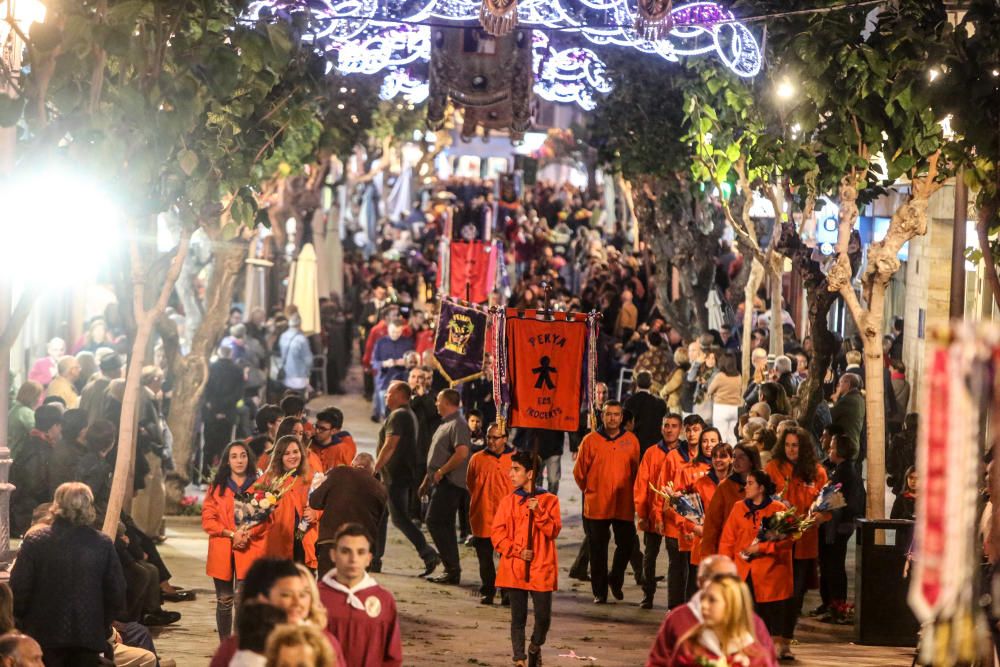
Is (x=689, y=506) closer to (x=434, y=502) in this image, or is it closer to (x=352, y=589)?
(x=434, y=502)

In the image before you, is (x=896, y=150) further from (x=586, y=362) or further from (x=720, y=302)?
(x=720, y=302)

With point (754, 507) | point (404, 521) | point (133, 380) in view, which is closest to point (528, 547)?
point (754, 507)

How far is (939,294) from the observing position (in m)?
24.6

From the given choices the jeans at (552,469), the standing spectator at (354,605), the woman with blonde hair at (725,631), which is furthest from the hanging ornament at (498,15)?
the woman with blonde hair at (725,631)

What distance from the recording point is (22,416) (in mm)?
17359

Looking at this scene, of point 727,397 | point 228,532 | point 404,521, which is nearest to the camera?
point 228,532

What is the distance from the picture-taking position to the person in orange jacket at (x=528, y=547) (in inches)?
508

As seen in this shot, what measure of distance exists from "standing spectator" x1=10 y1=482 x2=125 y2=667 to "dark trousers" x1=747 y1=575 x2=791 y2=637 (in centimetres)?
475

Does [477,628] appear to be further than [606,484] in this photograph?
No

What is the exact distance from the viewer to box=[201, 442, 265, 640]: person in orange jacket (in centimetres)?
1276

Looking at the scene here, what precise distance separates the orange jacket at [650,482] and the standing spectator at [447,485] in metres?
2.01

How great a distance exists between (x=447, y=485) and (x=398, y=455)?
954mm

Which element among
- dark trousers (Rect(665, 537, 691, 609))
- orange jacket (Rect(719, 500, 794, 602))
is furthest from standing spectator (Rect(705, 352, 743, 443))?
orange jacket (Rect(719, 500, 794, 602))

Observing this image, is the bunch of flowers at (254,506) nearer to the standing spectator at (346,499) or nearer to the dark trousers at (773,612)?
the standing spectator at (346,499)
